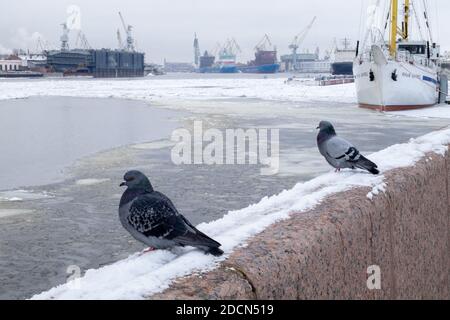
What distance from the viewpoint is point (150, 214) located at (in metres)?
2.81

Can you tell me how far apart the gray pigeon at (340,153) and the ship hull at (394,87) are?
25.1 metres

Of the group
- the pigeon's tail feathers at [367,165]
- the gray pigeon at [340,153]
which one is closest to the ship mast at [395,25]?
the gray pigeon at [340,153]

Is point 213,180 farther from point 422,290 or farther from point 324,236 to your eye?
point 324,236

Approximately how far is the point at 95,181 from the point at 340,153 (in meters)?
5.58

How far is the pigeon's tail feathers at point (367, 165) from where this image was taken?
11.8 ft

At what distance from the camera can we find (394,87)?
1181 inches

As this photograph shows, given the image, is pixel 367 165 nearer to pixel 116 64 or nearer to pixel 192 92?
pixel 192 92

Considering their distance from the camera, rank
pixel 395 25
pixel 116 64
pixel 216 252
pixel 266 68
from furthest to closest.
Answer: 1. pixel 266 68
2. pixel 116 64
3. pixel 395 25
4. pixel 216 252

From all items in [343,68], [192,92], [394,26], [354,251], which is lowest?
[354,251]

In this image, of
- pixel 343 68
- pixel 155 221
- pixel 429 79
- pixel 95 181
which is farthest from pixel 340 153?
pixel 343 68

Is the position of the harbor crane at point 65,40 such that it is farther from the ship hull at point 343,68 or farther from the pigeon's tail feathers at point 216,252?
the pigeon's tail feathers at point 216,252

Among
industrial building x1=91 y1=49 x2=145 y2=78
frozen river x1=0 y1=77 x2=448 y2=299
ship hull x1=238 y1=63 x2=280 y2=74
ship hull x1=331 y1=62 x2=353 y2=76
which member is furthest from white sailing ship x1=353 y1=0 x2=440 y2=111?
ship hull x1=238 y1=63 x2=280 y2=74

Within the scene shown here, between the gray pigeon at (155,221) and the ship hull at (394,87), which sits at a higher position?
the ship hull at (394,87)
